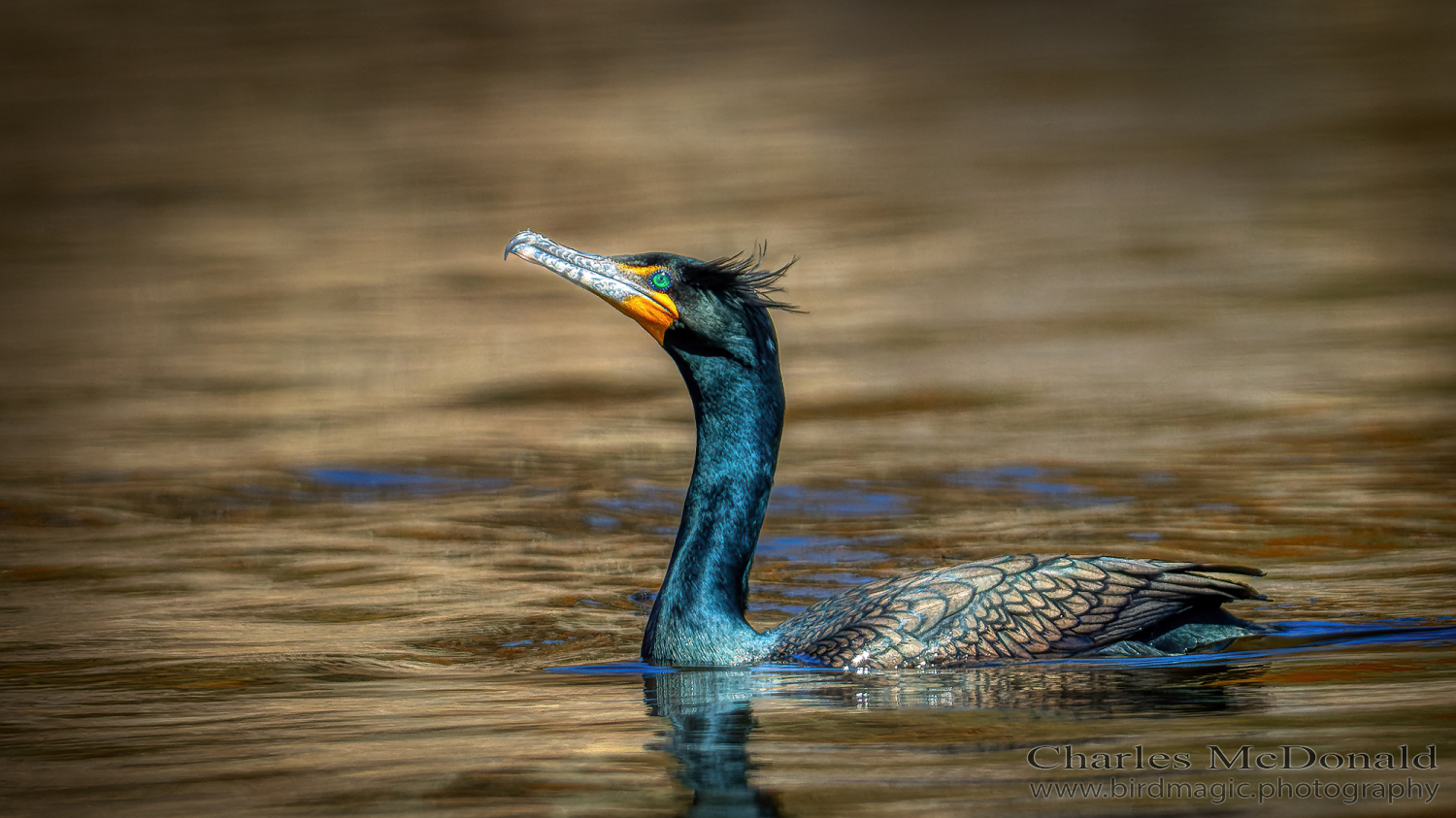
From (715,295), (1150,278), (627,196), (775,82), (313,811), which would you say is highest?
(775,82)

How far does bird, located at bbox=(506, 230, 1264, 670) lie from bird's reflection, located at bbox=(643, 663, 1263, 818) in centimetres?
10

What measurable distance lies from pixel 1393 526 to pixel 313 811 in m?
6.07

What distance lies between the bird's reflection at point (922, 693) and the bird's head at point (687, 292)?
1.08 m

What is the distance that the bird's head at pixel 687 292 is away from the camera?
6.27 meters

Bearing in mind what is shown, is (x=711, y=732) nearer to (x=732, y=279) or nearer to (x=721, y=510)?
(x=721, y=510)

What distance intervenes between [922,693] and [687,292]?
4.96 feet

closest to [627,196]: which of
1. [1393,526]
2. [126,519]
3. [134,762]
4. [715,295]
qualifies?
[126,519]

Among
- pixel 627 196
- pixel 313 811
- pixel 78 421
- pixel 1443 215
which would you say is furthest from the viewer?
pixel 627 196

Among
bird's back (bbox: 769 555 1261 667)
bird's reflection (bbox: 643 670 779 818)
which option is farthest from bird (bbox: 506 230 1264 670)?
bird's reflection (bbox: 643 670 779 818)

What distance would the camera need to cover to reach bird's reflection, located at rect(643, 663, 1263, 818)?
528cm

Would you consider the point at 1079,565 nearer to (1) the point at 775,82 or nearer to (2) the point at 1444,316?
(2) the point at 1444,316

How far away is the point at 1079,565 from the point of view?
632 centimetres

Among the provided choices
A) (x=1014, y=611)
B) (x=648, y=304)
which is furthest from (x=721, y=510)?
(x=1014, y=611)

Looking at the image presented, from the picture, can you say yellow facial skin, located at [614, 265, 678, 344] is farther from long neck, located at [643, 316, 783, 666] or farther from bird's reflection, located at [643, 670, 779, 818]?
bird's reflection, located at [643, 670, 779, 818]
